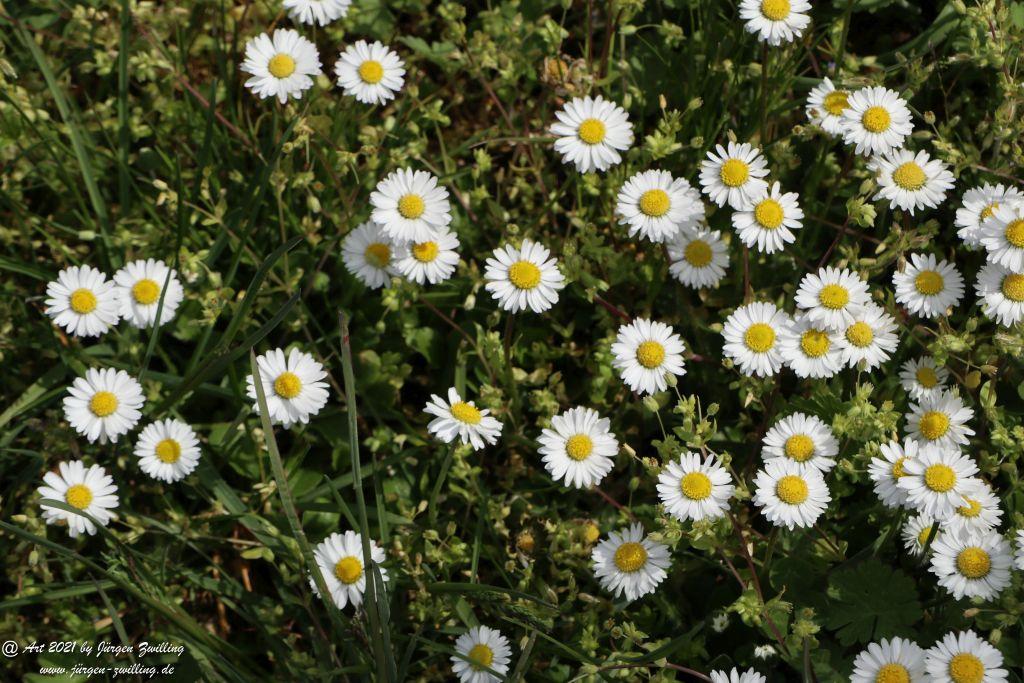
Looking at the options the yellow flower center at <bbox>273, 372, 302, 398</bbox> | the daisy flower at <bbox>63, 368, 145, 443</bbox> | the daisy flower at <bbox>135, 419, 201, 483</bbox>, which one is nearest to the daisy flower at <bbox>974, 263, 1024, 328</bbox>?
the yellow flower center at <bbox>273, 372, 302, 398</bbox>

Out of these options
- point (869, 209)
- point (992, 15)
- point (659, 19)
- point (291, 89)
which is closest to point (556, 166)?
point (659, 19)

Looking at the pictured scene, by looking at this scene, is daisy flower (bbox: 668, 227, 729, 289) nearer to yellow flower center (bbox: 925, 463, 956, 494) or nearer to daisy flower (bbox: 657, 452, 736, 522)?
daisy flower (bbox: 657, 452, 736, 522)

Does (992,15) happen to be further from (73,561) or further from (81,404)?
(73,561)

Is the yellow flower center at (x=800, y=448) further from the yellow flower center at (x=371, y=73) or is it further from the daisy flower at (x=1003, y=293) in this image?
the yellow flower center at (x=371, y=73)

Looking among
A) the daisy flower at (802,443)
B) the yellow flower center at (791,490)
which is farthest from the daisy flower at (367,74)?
the yellow flower center at (791,490)

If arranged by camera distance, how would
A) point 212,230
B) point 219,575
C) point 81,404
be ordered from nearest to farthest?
point 81,404 → point 219,575 → point 212,230

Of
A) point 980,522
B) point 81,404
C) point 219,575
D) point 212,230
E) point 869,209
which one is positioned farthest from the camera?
point 212,230
